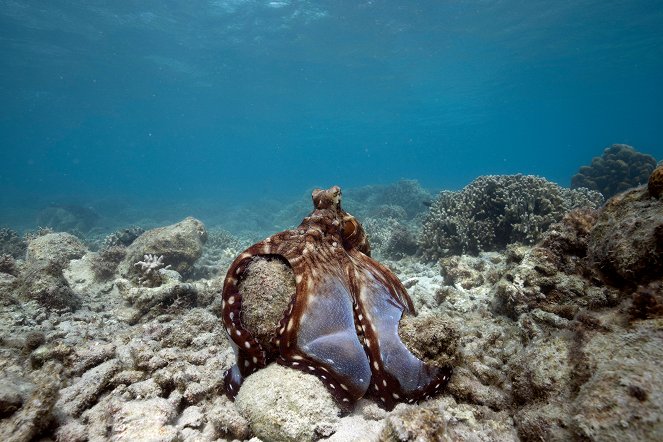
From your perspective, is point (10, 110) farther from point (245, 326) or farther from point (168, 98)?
point (245, 326)

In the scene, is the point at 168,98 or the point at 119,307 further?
the point at 168,98

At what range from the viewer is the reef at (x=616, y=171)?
16.5 m

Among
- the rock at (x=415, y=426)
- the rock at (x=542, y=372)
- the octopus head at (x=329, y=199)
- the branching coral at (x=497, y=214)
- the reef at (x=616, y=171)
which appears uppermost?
the reef at (x=616, y=171)

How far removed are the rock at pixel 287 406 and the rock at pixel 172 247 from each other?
7.70 m

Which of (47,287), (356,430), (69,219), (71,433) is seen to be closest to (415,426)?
(356,430)

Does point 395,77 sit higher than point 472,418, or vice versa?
point 395,77

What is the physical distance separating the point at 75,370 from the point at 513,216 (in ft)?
29.0

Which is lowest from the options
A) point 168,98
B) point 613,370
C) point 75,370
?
point 75,370

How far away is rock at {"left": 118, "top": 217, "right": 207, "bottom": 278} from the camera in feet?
29.8

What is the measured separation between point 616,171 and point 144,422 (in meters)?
22.4

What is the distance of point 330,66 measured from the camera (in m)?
45.1

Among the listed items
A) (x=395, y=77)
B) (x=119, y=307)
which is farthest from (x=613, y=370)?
(x=395, y=77)

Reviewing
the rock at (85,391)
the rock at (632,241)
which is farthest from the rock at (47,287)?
the rock at (632,241)

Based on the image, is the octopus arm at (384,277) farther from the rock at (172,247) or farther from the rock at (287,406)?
the rock at (172,247)
